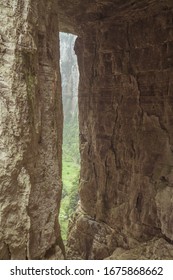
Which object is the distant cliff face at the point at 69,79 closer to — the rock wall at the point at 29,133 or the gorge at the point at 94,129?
the gorge at the point at 94,129

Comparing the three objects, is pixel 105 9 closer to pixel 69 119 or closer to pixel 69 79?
pixel 69 119

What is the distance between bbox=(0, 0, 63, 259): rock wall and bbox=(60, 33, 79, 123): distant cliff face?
51.8 metres

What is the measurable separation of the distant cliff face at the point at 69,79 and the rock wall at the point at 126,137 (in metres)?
45.6

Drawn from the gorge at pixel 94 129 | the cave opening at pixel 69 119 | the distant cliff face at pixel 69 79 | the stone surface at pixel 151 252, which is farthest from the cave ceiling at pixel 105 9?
the distant cliff face at pixel 69 79

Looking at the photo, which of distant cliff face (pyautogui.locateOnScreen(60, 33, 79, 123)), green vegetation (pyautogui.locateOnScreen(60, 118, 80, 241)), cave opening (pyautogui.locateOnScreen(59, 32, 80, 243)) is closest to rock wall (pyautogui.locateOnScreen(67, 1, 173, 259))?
green vegetation (pyautogui.locateOnScreen(60, 118, 80, 241))

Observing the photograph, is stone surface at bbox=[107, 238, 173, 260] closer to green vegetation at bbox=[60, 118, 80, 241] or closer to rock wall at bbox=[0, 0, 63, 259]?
rock wall at bbox=[0, 0, 63, 259]

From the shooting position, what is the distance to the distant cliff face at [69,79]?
5859cm

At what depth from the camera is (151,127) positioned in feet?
33.0

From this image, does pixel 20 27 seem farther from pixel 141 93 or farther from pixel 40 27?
pixel 141 93

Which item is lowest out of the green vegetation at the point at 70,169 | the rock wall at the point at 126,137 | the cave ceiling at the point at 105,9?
the green vegetation at the point at 70,169

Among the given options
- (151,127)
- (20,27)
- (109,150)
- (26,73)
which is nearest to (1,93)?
(26,73)

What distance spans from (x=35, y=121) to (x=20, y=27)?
4.57 feet

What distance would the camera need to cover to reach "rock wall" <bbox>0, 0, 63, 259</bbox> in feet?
13.9

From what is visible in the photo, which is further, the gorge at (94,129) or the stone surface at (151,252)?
the stone surface at (151,252)
